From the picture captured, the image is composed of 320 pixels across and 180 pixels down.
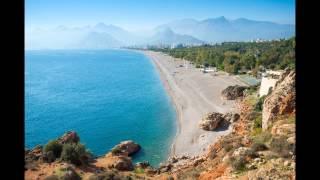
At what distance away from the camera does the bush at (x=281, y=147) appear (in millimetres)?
9156

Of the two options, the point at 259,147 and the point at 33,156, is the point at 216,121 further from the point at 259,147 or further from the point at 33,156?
the point at 259,147

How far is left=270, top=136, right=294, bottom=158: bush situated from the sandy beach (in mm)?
8812

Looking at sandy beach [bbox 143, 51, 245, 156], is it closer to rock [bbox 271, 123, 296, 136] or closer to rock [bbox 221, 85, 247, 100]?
rock [bbox 221, 85, 247, 100]

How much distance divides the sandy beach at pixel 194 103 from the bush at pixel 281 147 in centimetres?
881

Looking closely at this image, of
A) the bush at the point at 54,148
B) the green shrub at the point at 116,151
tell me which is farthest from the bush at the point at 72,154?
the green shrub at the point at 116,151

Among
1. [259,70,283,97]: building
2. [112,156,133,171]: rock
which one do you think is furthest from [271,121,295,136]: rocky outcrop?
[259,70,283,97]: building

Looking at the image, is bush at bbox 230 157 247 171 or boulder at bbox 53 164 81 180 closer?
bush at bbox 230 157 247 171

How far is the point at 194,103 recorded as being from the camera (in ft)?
110

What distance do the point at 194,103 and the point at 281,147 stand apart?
24.0 m

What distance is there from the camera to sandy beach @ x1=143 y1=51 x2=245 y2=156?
20.6m

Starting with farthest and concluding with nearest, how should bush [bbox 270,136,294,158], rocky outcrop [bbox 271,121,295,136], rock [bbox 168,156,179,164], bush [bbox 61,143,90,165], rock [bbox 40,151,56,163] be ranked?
1. rock [bbox 168,156,179,164]
2. rock [bbox 40,151,56,163]
3. bush [bbox 61,143,90,165]
4. rocky outcrop [bbox 271,121,295,136]
5. bush [bbox 270,136,294,158]

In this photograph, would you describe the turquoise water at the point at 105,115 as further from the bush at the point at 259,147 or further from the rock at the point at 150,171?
the bush at the point at 259,147
